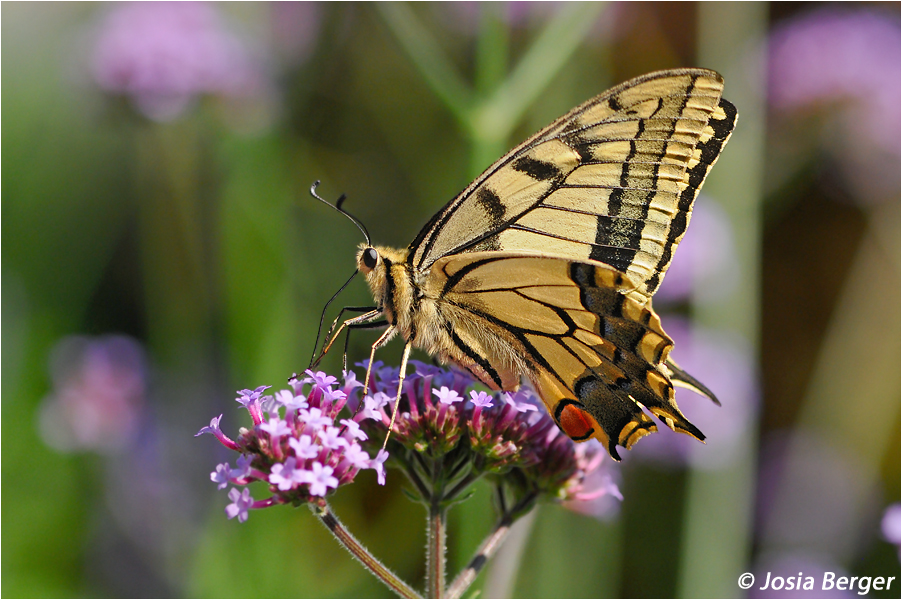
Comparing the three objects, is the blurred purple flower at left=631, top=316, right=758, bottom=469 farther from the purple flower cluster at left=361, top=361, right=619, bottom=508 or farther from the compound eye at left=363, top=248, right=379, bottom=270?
the compound eye at left=363, top=248, right=379, bottom=270

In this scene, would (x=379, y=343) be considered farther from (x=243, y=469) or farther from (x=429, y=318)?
(x=243, y=469)

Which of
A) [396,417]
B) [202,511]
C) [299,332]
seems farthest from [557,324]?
[202,511]

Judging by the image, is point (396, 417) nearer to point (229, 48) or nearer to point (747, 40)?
point (747, 40)

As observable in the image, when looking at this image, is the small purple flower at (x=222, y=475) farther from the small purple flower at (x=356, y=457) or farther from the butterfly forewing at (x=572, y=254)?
the butterfly forewing at (x=572, y=254)

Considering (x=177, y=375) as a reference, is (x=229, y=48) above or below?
above

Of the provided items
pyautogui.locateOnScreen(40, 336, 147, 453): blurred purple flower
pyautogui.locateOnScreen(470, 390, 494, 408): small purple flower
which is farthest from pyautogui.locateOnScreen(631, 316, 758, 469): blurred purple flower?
pyautogui.locateOnScreen(40, 336, 147, 453): blurred purple flower

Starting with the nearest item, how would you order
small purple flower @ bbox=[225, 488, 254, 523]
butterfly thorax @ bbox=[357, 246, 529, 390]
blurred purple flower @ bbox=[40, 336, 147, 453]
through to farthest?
small purple flower @ bbox=[225, 488, 254, 523] → butterfly thorax @ bbox=[357, 246, 529, 390] → blurred purple flower @ bbox=[40, 336, 147, 453]

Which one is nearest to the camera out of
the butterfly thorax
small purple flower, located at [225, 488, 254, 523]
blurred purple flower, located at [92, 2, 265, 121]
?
small purple flower, located at [225, 488, 254, 523]
